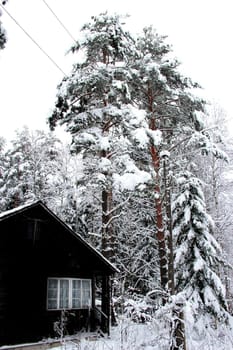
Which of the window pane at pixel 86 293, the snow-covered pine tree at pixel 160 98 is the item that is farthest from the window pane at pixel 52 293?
the snow-covered pine tree at pixel 160 98

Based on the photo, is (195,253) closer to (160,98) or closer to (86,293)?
(86,293)

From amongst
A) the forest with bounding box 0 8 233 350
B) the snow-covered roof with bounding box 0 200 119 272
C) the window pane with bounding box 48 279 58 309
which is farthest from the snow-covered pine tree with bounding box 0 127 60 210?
the window pane with bounding box 48 279 58 309

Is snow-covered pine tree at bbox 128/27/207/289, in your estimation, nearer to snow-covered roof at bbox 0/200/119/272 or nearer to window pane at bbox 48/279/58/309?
snow-covered roof at bbox 0/200/119/272

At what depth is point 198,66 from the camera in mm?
21156

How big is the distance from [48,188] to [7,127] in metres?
23.2

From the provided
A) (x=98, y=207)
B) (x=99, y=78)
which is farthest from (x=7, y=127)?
(x=99, y=78)

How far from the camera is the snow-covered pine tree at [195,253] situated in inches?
576

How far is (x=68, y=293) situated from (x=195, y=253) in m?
5.35

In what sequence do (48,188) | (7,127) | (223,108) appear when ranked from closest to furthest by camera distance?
(223,108)
(48,188)
(7,127)

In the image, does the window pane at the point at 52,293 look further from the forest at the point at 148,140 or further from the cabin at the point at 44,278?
the forest at the point at 148,140

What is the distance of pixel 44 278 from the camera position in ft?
44.8

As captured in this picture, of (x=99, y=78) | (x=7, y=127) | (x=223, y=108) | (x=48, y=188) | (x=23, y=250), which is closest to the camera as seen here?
(x=23, y=250)

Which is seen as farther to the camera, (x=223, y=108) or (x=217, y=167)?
(x=223, y=108)

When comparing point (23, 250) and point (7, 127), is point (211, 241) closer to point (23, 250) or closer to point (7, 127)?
point (23, 250)
